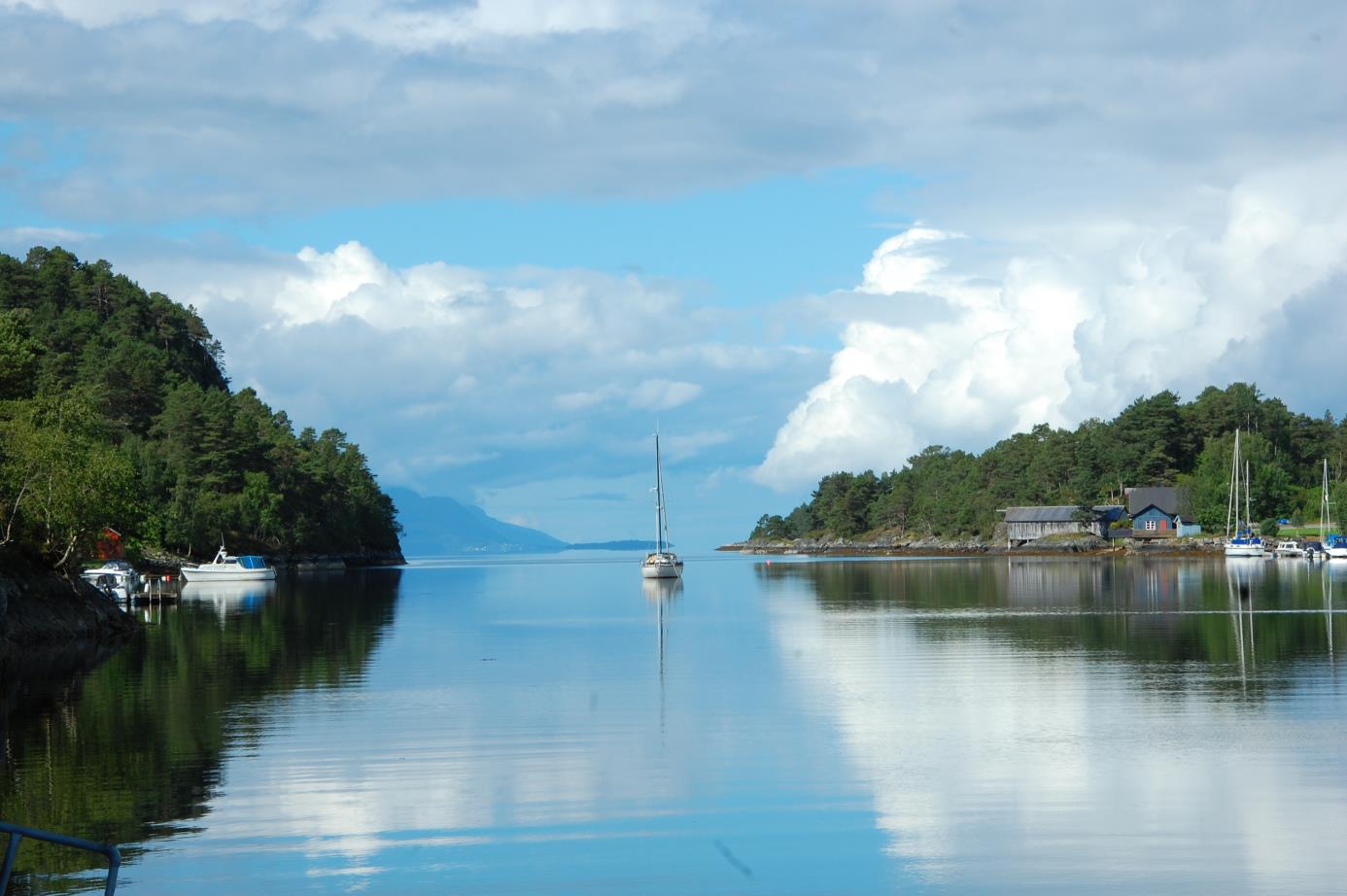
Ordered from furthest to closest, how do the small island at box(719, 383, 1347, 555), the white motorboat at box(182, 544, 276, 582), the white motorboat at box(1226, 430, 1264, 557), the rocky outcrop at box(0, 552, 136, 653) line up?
1. the small island at box(719, 383, 1347, 555)
2. the white motorboat at box(1226, 430, 1264, 557)
3. the white motorboat at box(182, 544, 276, 582)
4. the rocky outcrop at box(0, 552, 136, 653)

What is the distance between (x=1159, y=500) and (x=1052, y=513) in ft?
53.4

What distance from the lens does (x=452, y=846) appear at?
17000 millimetres

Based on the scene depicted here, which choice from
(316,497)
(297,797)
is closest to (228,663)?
(297,797)

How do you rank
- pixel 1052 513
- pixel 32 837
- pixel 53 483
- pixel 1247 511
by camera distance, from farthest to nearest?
pixel 1052 513 → pixel 1247 511 → pixel 53 483 → pixel 32 837

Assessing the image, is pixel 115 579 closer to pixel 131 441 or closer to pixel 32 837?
pixel 131 441

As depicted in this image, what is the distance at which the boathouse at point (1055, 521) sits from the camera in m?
184

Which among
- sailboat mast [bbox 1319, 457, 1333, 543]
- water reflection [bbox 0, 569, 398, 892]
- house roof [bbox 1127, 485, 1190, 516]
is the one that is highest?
house roof [bbox 1127, 485, 1190, 516]

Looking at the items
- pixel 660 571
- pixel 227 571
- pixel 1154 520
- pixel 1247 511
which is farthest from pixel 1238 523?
pixel 227 571

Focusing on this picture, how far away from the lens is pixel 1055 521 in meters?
190

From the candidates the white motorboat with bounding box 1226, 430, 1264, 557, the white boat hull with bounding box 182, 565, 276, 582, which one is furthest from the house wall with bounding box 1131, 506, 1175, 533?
the white boat hull with bounding box 182, 565, 276, 582

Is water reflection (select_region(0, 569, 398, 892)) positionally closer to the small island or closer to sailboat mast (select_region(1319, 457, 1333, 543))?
sailboat mast (select_region(1319, 457, 1333, 543))

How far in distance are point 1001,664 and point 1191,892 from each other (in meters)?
23.4

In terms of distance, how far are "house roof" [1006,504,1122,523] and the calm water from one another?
466 ft

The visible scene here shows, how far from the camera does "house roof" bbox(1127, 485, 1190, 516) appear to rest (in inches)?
6939
